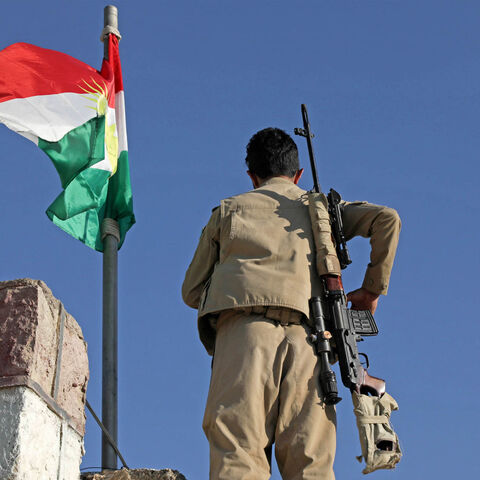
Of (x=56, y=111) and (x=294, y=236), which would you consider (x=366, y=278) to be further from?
(x=56, y=111)

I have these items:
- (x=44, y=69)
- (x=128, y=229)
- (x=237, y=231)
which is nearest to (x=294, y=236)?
(x=237, y=231)

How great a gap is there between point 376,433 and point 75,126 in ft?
17.3

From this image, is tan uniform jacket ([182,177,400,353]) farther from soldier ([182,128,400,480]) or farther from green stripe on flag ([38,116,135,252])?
green stripe on flag ([38,116,135,252])

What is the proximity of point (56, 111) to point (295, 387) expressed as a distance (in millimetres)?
5140

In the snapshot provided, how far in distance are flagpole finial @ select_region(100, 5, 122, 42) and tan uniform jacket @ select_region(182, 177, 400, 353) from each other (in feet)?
17.0

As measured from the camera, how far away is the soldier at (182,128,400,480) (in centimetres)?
323

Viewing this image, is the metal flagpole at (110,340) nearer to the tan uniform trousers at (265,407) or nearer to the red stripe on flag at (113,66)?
the red stripe on flag at (113,66)

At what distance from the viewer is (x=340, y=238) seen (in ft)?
12.6

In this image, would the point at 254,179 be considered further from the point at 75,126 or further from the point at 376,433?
the point at 75,126

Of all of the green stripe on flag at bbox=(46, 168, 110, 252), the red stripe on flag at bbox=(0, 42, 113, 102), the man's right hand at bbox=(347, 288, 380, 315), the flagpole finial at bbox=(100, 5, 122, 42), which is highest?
the flagpole finial at bbox=(100, 5, 122, 42)

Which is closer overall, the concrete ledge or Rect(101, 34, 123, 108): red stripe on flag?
the concrete ledge

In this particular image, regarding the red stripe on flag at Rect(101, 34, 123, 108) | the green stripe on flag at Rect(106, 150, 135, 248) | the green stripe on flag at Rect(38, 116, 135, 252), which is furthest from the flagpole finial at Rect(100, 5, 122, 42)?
the green stripe on flag at Rect(106, 150, 135, 248)

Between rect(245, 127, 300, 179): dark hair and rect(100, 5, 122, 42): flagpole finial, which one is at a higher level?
rect(100, 5, 122, 42): flagpole finial

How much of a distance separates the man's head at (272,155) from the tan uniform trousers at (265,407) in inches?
35.6
